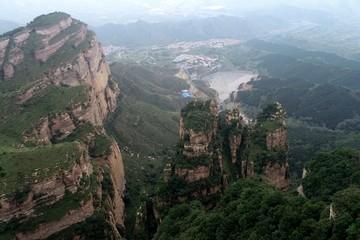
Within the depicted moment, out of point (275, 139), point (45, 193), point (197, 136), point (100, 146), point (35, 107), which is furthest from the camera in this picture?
point (35, 107)

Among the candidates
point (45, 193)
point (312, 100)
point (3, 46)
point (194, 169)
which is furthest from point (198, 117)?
point (312, 100)

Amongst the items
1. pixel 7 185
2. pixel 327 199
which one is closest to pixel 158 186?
pixel 7 185

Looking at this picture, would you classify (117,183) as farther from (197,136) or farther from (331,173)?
(331,173)

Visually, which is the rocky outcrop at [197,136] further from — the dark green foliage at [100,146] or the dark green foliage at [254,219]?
the dark green foliage at [100,146]

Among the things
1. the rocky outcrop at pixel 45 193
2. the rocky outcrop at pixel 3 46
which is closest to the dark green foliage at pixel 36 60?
the rocky outcrop at pixel 3 46

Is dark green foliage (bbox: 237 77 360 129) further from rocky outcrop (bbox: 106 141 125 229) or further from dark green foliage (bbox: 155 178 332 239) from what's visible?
dark green foliage (bbox: 155 178 332 239)

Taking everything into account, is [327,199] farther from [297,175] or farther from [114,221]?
[297,175]

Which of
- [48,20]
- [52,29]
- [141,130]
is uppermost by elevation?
[48,20]
